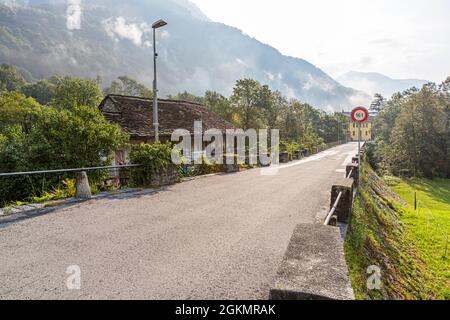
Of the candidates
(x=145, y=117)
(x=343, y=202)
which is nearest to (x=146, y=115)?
(x=145, y=117)

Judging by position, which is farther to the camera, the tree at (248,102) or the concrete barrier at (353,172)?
the tree at (248,102)

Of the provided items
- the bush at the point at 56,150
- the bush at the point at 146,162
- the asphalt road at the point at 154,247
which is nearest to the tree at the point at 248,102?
the bush at the point at 146,162

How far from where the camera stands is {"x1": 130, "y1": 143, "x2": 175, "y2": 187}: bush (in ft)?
37.2

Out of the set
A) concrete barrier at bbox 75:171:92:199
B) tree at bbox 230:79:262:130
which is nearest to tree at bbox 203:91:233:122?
tree at bbox 230:79:262:130

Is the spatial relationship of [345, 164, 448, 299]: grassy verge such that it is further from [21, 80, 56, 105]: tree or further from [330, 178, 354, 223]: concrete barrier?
[21, 80, 56, 105]: tree

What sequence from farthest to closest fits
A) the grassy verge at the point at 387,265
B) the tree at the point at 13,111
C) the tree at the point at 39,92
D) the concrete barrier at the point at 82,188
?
the tree at the point at 39,92 < the tree at the point at 13,111 < the concrete barrier at the point at 82,188 < the grassy verge at the point at 387,265

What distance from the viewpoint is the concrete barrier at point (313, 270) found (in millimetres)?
2430

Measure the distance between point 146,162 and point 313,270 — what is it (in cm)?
958

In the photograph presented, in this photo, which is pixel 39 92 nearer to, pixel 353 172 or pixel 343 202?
pixel 353 172

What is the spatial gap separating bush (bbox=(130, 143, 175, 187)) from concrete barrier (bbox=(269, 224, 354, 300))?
28.2ft

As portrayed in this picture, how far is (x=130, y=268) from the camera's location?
4.37m

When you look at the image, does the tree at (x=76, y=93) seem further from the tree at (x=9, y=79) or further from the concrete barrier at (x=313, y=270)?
the concrete barrier at (x=313, y=270)

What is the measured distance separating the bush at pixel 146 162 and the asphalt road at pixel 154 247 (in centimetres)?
211
